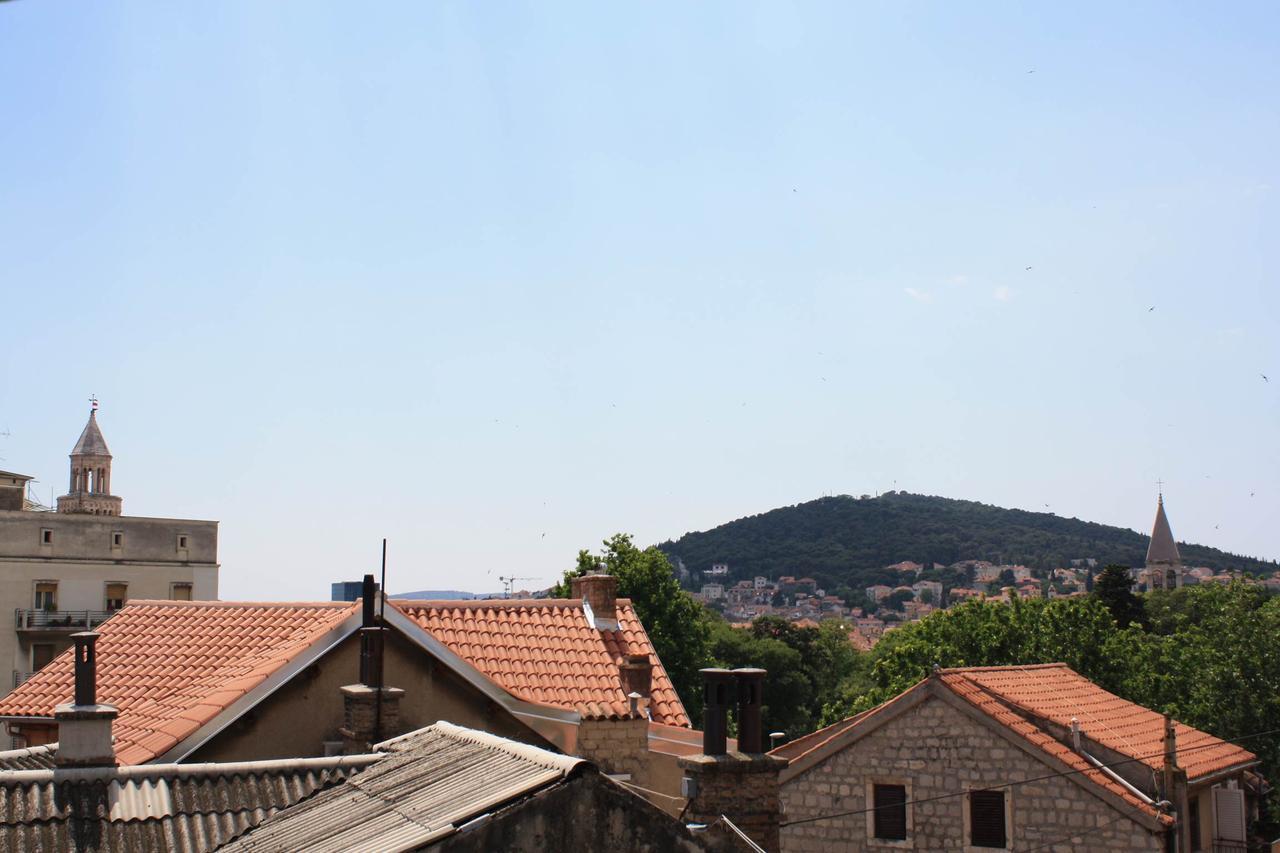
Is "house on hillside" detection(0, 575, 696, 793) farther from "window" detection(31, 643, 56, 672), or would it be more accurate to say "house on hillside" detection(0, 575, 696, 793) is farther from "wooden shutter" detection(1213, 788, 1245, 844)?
"window" detection(31, 643, 56, 672)

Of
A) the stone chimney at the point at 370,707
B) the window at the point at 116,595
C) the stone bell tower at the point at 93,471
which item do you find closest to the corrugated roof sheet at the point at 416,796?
the stone chimney at the point at 370,707

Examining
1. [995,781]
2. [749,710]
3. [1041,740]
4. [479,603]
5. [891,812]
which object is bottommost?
[891,812]

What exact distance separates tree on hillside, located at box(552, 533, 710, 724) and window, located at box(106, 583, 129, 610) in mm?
18946

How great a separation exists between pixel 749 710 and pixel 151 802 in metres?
4.98

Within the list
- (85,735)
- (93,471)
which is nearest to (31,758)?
(85,735)

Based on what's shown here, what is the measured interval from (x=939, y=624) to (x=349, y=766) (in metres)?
35.0

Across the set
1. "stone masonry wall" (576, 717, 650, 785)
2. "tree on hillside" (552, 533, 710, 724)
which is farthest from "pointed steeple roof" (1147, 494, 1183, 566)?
"stone masonry wall" (576, 717, 650, 785)

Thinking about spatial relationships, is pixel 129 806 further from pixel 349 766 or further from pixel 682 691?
pixel 682 691

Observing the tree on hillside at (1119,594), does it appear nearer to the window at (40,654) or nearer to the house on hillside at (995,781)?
the window at (40,654)

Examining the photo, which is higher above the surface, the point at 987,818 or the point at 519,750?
the point at 519,750

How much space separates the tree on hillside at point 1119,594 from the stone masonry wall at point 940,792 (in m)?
63.8

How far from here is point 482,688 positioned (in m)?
15.4

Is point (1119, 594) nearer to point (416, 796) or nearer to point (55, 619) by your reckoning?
point (55, 619)

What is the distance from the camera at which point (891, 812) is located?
20547mm
